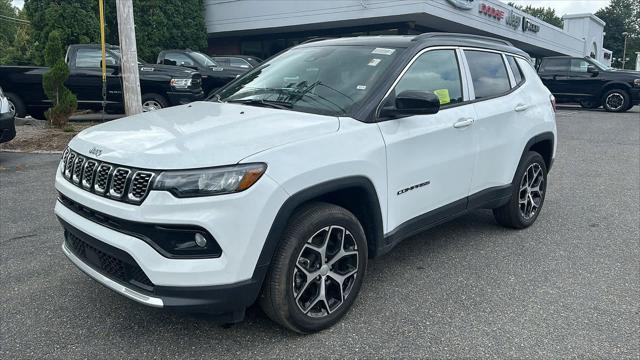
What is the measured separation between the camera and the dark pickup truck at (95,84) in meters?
11.3

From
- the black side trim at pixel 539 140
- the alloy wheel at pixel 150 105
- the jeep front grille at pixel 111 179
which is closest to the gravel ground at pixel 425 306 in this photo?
the black side trim at pixel 539 140

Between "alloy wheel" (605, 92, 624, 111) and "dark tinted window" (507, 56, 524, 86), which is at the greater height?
"dark tinted window" (507, 56, 524, 86)

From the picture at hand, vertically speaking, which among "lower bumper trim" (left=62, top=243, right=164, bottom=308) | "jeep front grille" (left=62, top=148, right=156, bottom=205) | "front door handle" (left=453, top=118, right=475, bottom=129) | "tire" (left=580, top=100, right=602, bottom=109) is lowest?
"tire" (left=580, top=100, right=602, bottom=109)

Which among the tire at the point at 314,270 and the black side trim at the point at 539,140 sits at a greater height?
A: the black side trim at the point at 539,140

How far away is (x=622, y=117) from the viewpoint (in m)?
16.2

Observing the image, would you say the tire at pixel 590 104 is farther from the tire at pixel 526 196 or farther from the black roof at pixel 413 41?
the black roof at pixel 413 41

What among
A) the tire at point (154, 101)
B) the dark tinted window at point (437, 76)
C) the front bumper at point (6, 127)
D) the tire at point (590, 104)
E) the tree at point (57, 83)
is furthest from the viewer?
the tire at point (590, 104)

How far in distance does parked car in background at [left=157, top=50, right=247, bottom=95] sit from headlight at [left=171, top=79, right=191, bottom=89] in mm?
1697

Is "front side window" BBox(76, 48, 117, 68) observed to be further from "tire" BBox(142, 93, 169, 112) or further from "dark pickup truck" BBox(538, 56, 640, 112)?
"dark pickup truck" BBox(538, 56, 640, 112)

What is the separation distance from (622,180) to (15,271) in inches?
295

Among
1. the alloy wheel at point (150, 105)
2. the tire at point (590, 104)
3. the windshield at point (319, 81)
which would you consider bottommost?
the tire at point (590, 104)

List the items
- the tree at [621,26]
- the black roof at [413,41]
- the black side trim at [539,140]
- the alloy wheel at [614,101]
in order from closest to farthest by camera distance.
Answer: the black roof at [413,41], the black side trim at [539,140], the alloy wheel at [614,101], the tree at [621,26]

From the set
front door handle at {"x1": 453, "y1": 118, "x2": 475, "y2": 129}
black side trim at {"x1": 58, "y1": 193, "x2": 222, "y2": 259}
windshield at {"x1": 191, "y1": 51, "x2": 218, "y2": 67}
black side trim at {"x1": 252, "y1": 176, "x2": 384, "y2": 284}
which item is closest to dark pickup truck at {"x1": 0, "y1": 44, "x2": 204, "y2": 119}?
windshield at {"x1": 191, "y1": 51, "x2": 218, "y2": 67}

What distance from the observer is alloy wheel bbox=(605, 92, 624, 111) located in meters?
17.6
